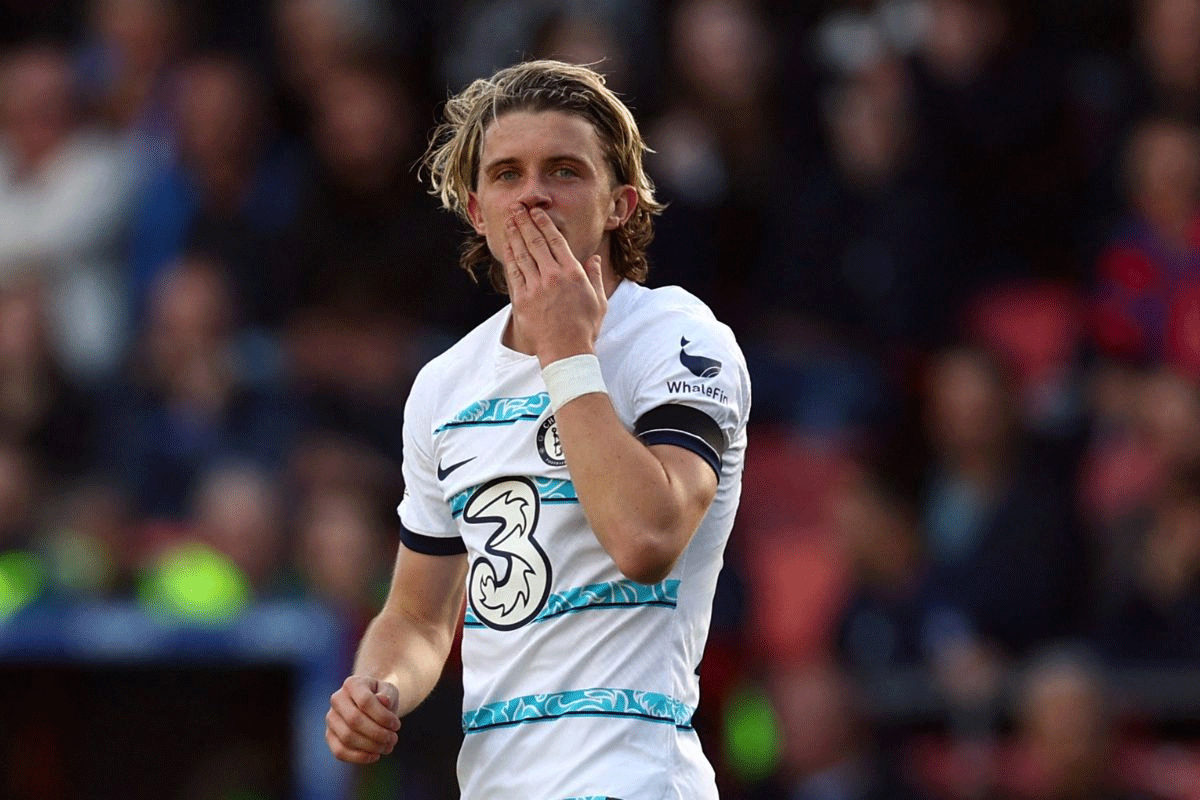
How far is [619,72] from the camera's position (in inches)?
381

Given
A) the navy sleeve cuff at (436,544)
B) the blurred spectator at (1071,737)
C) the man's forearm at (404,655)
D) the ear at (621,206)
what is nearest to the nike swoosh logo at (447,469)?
the navy sleeve cuff at (436,544)

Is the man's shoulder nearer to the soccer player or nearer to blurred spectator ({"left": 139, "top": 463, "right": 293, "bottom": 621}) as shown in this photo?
the soccer player

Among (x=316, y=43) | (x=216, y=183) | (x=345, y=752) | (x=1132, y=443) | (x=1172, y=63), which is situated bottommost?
(x=345, y=752)

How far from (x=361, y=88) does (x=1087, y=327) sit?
161 inches

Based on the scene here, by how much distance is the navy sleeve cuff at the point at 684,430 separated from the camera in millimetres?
3756

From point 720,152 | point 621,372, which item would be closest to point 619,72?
point 720,152

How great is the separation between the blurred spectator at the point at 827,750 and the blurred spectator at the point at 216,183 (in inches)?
165

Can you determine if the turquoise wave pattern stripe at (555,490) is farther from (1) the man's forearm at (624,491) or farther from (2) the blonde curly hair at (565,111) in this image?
(2) the blonde curly hair at (565,111)

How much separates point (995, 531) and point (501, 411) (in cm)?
472

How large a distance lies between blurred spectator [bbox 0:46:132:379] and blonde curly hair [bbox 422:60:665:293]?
682 centimetres

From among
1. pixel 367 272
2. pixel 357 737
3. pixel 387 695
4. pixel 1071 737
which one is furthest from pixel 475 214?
pixel 367 272

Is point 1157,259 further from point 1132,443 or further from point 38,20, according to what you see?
point 38,20

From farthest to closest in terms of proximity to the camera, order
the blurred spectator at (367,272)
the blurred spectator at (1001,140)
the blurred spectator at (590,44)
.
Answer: the blurred spectator at (367,272)
the blurred spectator at (590,44)
the blurred spectator at (1001,140)

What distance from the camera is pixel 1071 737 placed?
7.34 meters
